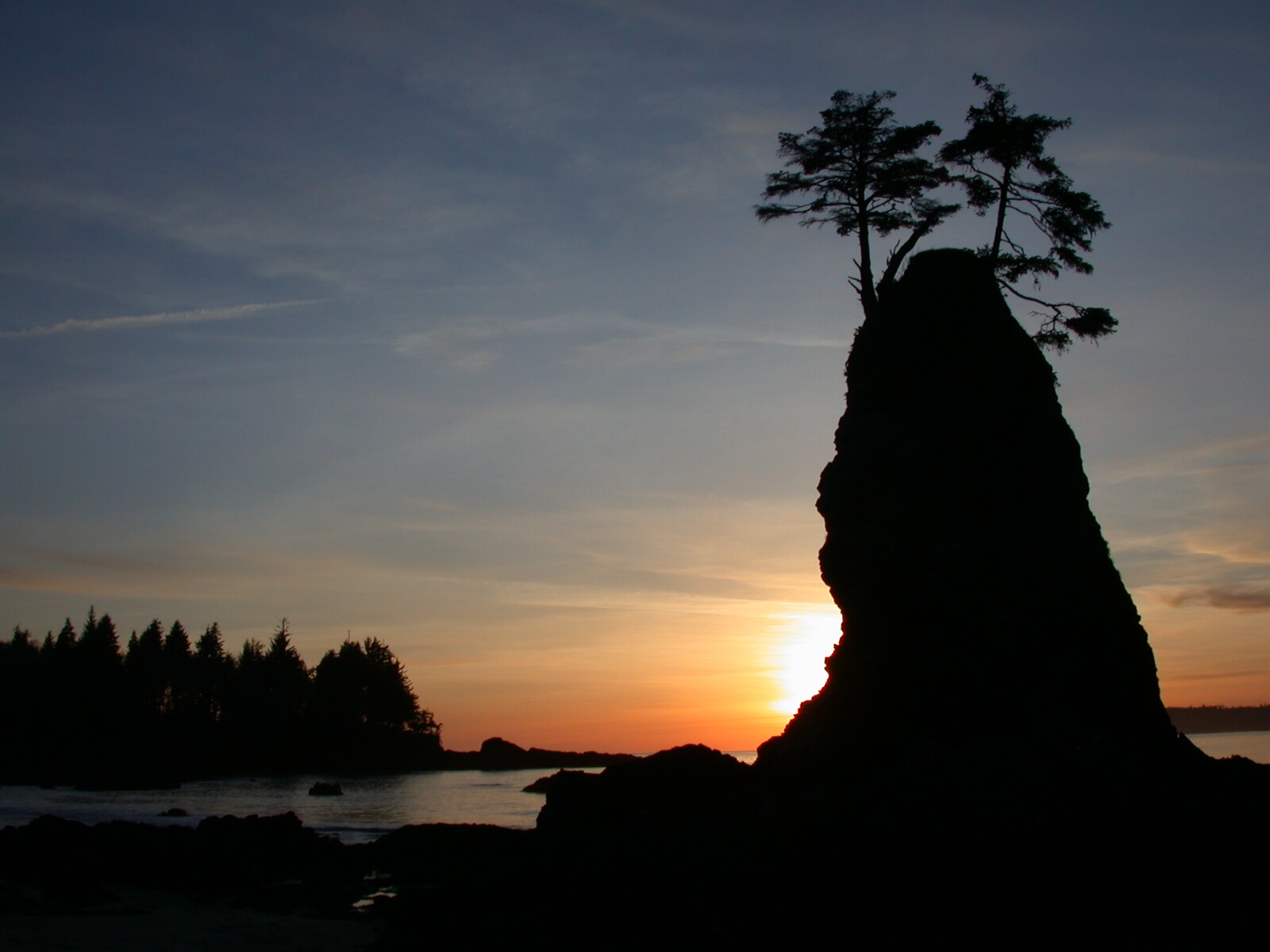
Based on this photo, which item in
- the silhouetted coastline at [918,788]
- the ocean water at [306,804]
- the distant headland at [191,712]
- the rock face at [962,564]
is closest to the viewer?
the silhouetted coastline at [918,788]

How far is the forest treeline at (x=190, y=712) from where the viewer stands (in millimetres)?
100125

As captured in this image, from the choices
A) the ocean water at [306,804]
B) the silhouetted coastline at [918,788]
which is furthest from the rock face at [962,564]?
the ocean water at [306,804]

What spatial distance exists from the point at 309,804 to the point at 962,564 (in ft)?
209

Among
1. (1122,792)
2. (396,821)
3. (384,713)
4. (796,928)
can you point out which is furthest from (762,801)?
(384,713)

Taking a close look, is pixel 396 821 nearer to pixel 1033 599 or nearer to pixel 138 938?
pixel 138 938

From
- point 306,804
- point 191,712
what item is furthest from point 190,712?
point 306,804

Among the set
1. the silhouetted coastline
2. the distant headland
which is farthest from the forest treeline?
the silhouetted coastline

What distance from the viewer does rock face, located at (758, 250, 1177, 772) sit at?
86.5 ft

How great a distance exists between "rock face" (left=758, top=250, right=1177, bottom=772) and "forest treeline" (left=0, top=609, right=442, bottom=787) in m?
81.7

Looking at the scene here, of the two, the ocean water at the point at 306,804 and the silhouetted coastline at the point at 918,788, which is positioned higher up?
the silhouetted coastline at the point at 918,788

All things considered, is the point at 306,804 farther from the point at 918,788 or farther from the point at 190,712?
the point at 918,788

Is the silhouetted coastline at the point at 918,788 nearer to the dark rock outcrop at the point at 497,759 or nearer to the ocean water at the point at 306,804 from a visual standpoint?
the ocean water at the point at 306,804

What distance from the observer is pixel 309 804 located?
7506 cm

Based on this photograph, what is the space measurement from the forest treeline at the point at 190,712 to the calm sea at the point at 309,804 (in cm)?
917
